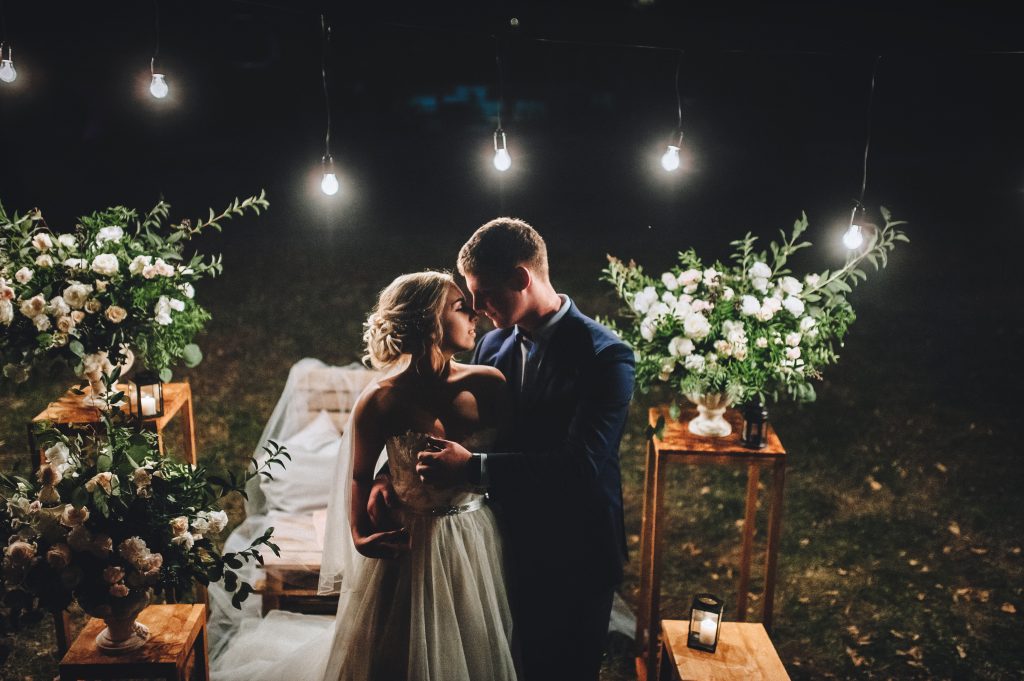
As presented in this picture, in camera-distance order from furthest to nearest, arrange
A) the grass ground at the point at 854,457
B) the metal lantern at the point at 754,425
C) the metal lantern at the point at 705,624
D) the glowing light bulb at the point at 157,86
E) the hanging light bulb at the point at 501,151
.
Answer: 1. the grass ground at the point at 854,457
2. the hanging light bulb at the point at 501,151
3. the glowing light bulb at the point at 157,86
4. the metal lantern at the point at 754,425
5. the metal lantern at the point at 705,624

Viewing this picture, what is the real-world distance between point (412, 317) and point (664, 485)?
5.14 feet

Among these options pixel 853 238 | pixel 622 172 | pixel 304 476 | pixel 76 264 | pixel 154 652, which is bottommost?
pixel 154 652

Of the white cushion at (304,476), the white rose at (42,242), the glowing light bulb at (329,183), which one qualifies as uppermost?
the glowing light bulb at (329,183)

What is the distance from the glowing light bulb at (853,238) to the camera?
3.86 metres

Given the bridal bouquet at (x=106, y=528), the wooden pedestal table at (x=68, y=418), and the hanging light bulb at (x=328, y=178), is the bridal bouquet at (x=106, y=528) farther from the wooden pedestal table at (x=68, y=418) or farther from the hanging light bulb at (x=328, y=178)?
the hanging light bulb at (x=328, y=178)

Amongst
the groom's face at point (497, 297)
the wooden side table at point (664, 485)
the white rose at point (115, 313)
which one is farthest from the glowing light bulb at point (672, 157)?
the white rose at point (115, 313)

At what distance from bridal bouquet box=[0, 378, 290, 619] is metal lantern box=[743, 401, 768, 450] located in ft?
6.88

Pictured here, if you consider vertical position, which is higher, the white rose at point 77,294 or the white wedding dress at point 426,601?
the white rose at point 77,294

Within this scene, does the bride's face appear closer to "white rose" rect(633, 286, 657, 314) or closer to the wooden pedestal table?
"white rose" rect(633, 286, 657, 314)

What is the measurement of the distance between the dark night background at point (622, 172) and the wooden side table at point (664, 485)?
1299 mm

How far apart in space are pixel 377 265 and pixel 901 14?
7.79 m

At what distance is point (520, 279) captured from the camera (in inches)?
117

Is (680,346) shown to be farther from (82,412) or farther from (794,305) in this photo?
(82,412)

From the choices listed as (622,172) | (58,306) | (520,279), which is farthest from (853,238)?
(622,172)
